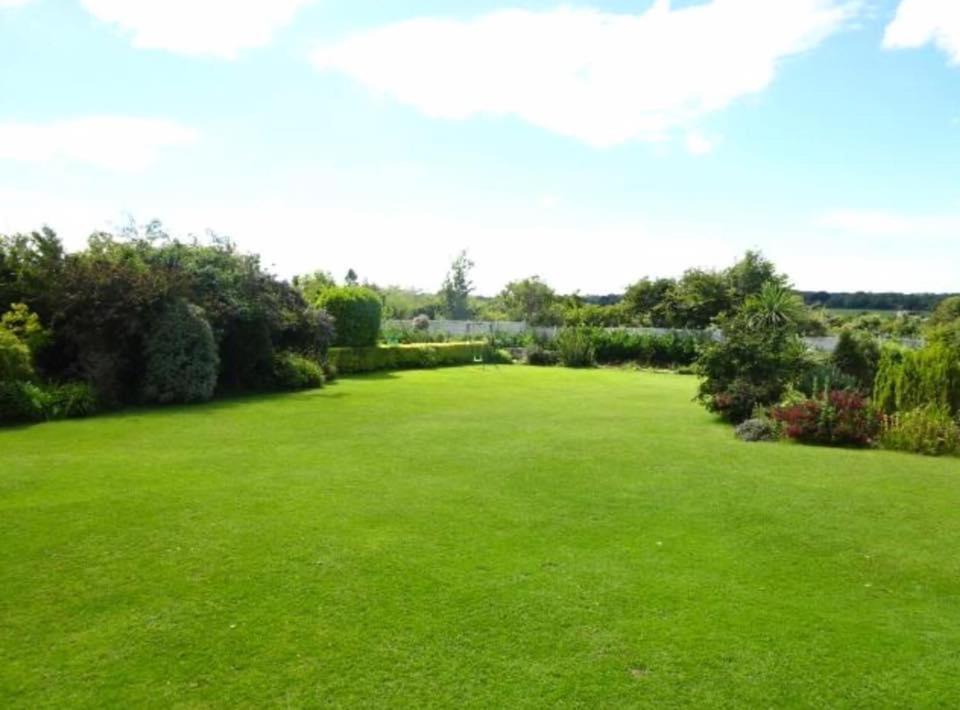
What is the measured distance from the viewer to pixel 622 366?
28.3 metres

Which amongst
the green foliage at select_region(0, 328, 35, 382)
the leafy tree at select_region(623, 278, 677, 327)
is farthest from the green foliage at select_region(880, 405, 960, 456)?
the leafy tree at select_region(623, 278, 677, 327)

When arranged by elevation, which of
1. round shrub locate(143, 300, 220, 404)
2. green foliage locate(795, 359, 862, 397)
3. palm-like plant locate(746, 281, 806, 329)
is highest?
palm-like plant locate(746, 281, 806, 329)

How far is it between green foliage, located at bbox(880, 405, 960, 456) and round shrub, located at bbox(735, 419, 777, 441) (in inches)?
61.7

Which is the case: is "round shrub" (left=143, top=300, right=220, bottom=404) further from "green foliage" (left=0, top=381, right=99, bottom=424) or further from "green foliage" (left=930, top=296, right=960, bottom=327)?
"green foliage" (left=930, top=296, right=960, bottom=327)

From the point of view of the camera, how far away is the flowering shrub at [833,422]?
34.9ft

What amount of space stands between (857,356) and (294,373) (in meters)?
12.9

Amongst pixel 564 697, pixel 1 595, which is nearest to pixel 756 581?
pixel 564 697

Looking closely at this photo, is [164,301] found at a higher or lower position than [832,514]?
higher

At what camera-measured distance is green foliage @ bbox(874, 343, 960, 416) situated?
1119cm

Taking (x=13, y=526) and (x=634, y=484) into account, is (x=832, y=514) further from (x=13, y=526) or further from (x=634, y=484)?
(x=13, y=526)

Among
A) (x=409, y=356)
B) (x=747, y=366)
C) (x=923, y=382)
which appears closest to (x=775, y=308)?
(x=747, y=366)

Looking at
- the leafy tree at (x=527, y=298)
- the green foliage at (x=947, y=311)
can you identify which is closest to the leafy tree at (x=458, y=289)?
the leafy tree at (x=527, y=298)

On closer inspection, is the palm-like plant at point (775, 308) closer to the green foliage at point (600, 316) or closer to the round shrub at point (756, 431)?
the round shrub at point (756, 431)

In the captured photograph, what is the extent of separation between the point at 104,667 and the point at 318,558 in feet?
5.72
